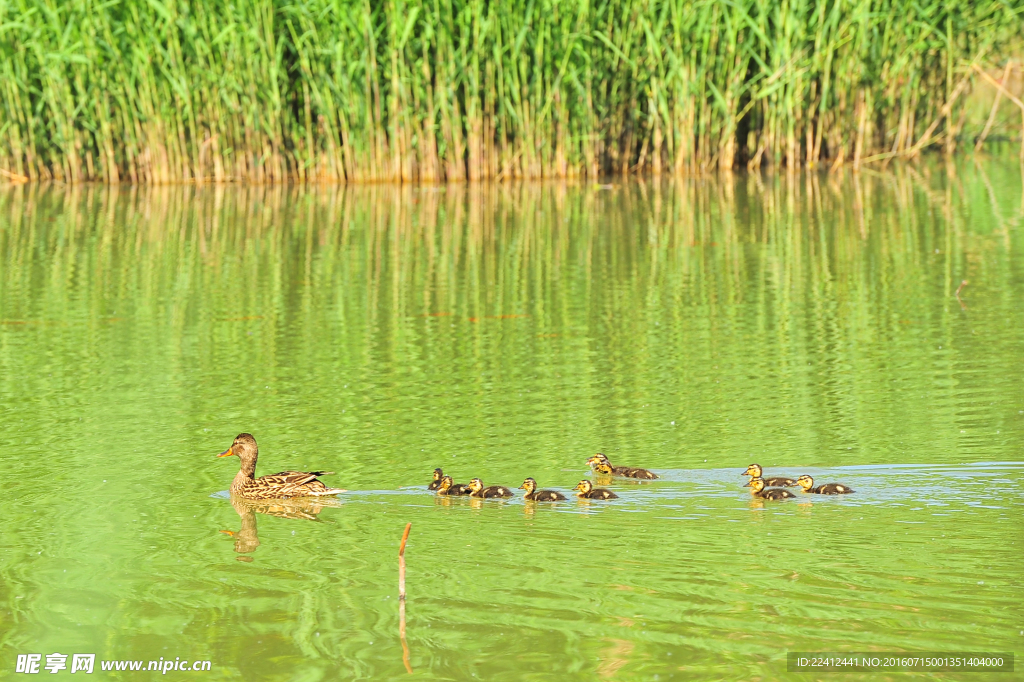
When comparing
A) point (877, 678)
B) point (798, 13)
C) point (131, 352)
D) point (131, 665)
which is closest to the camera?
point (877, 678)

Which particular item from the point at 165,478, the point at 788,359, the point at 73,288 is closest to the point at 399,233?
the point at 73,288

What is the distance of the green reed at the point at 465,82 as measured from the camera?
1969cm

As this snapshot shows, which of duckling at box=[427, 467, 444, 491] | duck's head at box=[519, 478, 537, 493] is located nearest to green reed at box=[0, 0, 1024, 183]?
duckling at box=[427, 467, 444, 491]

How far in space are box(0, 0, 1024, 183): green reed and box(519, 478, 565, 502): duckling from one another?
12905mm

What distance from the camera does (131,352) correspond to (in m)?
10.7

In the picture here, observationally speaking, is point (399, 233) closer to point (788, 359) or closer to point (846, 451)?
point (788, 359)

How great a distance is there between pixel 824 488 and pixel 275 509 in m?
2.51

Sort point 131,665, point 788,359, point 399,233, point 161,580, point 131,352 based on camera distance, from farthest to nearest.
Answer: point 399,233 → point 131,352 → point 788,359 → point 161,580 → point 131,665

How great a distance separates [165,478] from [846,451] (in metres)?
3.39

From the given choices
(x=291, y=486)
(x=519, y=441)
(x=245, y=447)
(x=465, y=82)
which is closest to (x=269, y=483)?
(x=291, y=486)

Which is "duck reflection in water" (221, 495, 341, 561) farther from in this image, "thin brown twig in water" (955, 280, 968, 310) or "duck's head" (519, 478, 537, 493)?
"thin brown twig in water" (955, 280, 968, 310)

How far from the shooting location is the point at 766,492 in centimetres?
675

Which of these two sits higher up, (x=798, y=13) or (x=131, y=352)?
(x=798, y=13)

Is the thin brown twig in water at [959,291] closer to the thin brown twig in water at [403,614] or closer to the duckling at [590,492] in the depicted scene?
the duckling at [590,492]
